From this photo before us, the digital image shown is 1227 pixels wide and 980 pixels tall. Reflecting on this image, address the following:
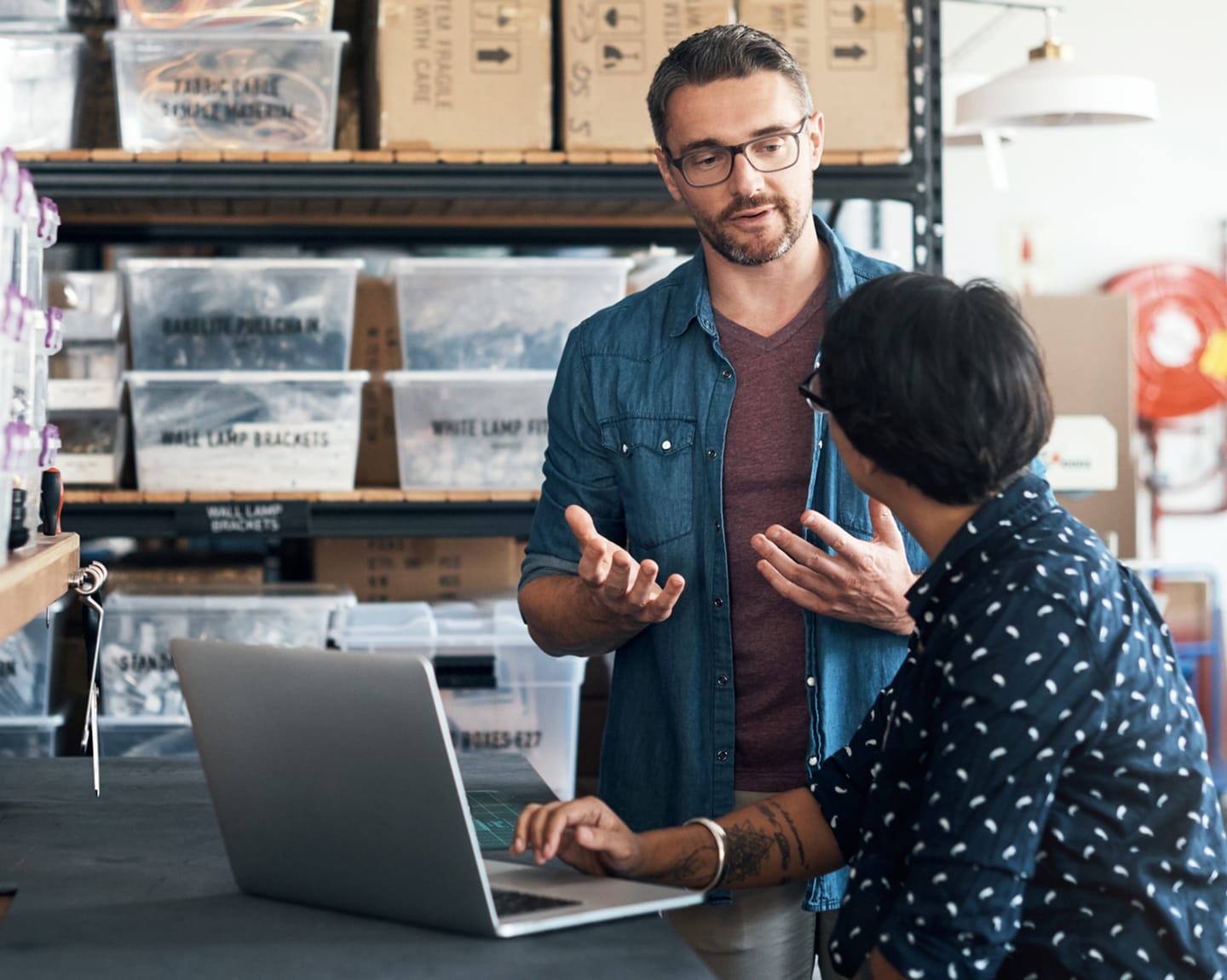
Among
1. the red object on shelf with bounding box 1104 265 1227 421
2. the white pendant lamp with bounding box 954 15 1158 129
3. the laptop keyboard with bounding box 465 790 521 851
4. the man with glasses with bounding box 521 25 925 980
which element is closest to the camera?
the laptop keyboard with bounding box 465 790 521 851

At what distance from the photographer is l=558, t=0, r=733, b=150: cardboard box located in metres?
2.39

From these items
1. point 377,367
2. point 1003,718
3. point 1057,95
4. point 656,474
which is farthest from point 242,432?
point 1057,95

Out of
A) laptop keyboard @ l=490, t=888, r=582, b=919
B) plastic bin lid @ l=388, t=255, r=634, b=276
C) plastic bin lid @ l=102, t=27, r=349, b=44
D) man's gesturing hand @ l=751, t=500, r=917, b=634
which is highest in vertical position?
plastic bin lid @ l=102, t=27, r=349, b=44

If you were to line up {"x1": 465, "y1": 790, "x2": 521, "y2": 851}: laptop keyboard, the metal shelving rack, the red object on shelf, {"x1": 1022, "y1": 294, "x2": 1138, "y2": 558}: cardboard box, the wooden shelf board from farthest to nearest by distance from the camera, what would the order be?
the red object on shelf < {"x1": 1022, "y1": 294, "x2": 1138, "y2": 558}: cardboard box < the metal shelving rack < {"x1": 465, "y1": 790, "x2": 521, "y2": 851}: laptop keyboard < the wooden shelf board

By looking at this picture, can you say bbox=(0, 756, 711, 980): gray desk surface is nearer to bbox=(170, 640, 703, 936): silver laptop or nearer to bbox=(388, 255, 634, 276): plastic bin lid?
bbox=(170, 640, 703, 936): silver laptop

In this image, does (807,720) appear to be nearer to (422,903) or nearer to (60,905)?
(422,903)

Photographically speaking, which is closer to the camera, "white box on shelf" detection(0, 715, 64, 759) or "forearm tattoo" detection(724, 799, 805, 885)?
"forearm tattoo" detection(724, 799, 805, 885)

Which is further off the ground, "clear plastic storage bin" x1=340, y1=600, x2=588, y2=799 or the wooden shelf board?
the wooden shelf board

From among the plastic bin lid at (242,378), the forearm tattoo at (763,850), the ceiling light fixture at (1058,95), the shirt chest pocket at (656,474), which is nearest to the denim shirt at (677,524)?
the shirt chest pocket at (656,474)

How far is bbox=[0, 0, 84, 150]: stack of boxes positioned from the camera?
239 centimetres

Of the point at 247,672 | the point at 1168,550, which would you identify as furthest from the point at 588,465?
the point at 1168,550

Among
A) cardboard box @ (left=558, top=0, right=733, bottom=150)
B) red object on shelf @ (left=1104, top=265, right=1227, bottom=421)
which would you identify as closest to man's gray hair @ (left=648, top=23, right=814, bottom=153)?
cardboard box @ (left=558, top=0, right=733, bottom=150)

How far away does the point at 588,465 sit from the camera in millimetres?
1754

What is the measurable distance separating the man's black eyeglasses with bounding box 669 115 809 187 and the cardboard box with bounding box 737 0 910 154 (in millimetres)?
787
